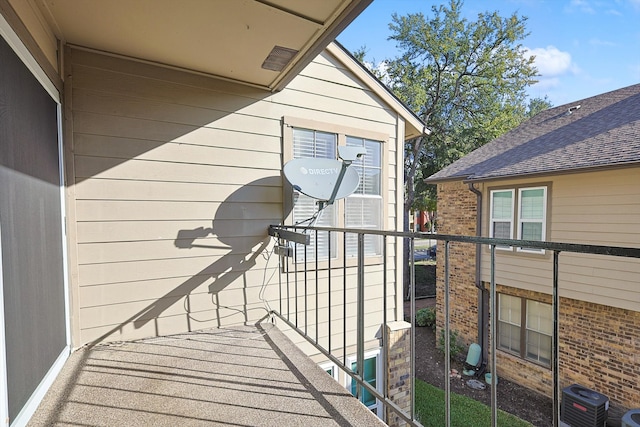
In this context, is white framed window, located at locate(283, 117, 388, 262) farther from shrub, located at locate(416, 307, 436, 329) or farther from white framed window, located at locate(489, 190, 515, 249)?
shrub, located at locate(416, 307, 436, 329)

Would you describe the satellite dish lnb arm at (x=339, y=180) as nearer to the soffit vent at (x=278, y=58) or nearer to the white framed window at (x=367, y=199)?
the white framed window at (x=367, y=199)

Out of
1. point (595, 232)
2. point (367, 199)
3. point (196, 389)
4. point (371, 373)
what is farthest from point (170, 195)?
point (595, 232)

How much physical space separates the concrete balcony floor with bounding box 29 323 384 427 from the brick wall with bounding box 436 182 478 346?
5.80 m

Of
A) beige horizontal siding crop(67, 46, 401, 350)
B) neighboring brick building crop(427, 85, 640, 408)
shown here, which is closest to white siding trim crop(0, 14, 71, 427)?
beige horizontal siding crop(67, 46, 401, 350)

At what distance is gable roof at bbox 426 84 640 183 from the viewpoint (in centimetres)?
516

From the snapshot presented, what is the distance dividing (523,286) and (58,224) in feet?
23.0

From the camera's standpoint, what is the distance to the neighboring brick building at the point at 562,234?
15.9 ft

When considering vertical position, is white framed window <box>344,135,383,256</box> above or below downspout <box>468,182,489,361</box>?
above

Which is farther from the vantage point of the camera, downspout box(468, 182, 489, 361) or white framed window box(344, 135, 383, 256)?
downspout box(468, 182, 489, 361)

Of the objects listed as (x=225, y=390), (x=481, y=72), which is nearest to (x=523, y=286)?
(x=225, y=390)

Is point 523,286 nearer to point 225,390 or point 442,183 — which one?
point 442,183

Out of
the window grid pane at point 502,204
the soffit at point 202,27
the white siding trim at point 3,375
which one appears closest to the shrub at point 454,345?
the window grid pane at point 502,204

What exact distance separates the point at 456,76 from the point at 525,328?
29.0 feet

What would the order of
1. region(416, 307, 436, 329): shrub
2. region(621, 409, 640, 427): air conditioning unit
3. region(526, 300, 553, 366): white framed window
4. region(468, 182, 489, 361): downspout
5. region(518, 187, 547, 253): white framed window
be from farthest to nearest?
1. region(416, 307, 436, 329): shrub
2. region(468, 182, 489, 361): downspout
3. region(518, 187, 547, 253): white framed window
4. region(526, 300, 553, 366): white framed window
5. region(621, 409, 640, 427): air conditioning unit
